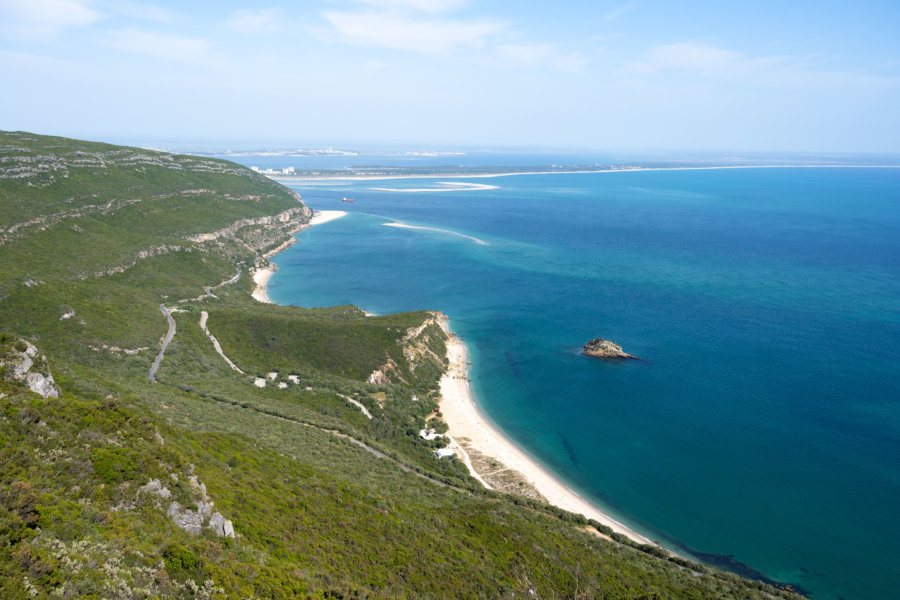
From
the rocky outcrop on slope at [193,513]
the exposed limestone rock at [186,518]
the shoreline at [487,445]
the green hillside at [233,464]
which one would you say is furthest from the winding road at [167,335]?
the exposed limestone rock at [186,518]

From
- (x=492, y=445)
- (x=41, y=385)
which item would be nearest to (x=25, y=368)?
(x=41, y=385)

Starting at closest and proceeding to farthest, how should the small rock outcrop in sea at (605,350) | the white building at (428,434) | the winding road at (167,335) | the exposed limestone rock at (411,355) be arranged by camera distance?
the winding road at (167,335) → the white building at (428,434) → the exposed limestone rock at (411,355) → the small rock outcrop in sea at (605,350)

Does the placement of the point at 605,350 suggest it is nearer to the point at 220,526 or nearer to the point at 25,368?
the point at 220,526

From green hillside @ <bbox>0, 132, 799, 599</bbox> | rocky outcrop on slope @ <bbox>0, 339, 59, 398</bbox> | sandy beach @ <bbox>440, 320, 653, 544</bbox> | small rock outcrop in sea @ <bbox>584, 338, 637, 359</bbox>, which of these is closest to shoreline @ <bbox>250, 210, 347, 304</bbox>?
green hillside @ <bbox>0, 132, 799, 599</bbox>

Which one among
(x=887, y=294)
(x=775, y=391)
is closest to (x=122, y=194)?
(x=775, y=391)

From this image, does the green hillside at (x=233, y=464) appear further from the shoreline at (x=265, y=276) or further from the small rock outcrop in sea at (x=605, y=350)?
the small rock outcrop in sea at (x=605, y=350)

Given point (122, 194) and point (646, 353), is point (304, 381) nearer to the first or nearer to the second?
point (646, 353)

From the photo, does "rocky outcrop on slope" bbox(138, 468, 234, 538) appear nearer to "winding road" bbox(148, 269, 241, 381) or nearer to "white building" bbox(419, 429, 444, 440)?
"white building" bbox(419, 429, 444, 440)
